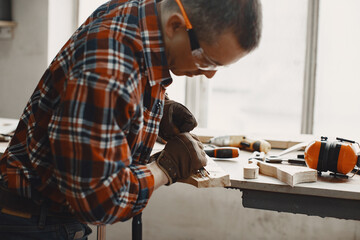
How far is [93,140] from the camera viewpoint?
80 centimetres

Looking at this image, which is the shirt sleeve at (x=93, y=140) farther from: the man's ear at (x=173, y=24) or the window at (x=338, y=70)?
the window at (x=338, y=70)

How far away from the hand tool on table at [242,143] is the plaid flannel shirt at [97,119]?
0.90m

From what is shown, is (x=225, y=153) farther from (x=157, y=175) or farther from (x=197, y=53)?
(x=197, y=53)

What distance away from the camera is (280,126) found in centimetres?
288

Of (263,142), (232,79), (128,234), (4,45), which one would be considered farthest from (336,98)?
(4,45)

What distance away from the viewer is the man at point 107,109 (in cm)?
79

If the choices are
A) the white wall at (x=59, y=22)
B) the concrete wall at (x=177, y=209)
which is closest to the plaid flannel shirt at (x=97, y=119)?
the concrete wall at (x=177, y=209)

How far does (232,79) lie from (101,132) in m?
2.23

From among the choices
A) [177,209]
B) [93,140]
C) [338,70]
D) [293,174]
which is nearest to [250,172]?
[293,174]

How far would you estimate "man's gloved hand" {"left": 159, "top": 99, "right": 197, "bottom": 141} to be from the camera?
130 centimetres

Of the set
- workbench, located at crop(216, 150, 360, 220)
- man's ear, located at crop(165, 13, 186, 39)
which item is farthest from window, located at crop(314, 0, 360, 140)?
man's ear, located at crop(165, 13, 186, 39)

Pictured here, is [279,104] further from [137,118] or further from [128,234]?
[137,118]

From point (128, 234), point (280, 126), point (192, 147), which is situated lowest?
point (128, 234)

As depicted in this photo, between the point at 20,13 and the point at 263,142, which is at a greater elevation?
the point at 20,13
